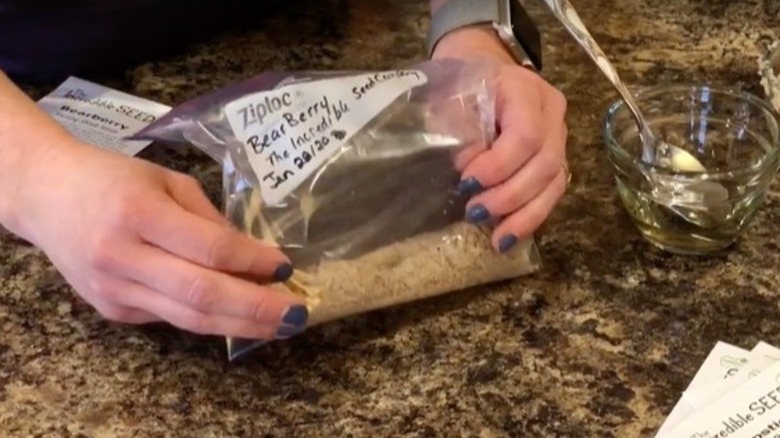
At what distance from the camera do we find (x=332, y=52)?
3.42ft

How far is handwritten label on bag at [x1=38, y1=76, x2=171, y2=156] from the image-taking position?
0.92 meters

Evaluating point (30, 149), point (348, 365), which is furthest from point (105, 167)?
point (348, 365)

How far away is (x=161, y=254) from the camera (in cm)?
68

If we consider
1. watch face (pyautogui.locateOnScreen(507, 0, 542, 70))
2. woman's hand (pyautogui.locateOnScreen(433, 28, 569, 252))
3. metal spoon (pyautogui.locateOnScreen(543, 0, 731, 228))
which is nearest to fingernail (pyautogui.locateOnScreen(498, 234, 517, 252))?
woman's hand (pyautogui.locateOnScreen(433, 28, 569, 252))

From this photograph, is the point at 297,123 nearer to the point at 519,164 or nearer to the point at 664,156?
the point at 519,164

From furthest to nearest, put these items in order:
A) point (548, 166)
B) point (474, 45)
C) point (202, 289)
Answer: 1. point (474, 45)
2. point (548, 166)
3. point (202, 289)

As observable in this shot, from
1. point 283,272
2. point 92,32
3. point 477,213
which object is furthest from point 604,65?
point 92,32

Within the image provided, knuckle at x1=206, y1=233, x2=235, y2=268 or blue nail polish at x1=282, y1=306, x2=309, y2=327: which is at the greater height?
knuckle at x1=206, y1=233, x2=235, y2=268

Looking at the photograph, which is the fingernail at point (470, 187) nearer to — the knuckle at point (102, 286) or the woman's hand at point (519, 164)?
the woman's hand at point (519, 164)

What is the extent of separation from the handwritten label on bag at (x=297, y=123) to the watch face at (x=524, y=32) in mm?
184

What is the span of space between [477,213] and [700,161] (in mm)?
205

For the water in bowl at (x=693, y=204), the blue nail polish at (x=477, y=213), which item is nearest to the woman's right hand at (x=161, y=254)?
the blue nail polish at (x=477, y=213)

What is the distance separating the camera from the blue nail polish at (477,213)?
0.75 meters

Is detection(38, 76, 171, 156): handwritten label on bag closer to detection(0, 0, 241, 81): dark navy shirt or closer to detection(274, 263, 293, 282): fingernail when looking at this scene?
detection(0, 0, 241, 81): dark navy shirt
